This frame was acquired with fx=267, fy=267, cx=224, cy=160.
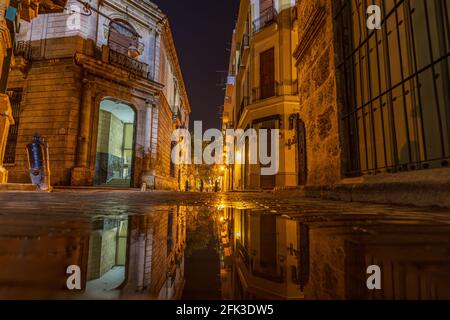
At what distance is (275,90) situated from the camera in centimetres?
1405

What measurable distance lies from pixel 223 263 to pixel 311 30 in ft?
16.3

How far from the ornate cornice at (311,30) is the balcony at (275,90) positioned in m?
8.22

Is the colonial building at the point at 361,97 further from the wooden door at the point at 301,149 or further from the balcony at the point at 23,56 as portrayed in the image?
the balcony at the point at 23,56

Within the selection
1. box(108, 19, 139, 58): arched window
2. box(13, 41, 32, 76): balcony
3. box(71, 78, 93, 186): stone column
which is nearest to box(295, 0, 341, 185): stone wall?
box(71, 78, 93, 186): stone column

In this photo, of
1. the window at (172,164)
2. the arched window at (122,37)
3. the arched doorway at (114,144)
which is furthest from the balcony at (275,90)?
the window at (172,164)

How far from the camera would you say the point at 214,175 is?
3834 cm

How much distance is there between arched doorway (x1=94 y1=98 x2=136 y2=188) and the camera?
15227 millimetres

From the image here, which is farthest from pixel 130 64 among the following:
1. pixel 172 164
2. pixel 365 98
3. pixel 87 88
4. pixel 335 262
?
pixel 335 262

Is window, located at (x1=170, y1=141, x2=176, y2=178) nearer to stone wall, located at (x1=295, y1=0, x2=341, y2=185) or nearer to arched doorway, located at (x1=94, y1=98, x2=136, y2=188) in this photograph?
arched doorway, located at (x1=94, y1=98, x2=136, y2=188)

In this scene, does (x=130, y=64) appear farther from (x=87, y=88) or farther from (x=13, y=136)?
(x=13, y=136)

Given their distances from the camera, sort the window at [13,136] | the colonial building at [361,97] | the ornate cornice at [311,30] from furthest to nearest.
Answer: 1. the window at [13,136]
2. the ornate cornice at [311,30]
3. the colonial building at [361,97]

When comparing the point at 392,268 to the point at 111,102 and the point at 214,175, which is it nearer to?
the point at 111,102

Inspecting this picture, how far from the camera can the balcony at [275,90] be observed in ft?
44.6
